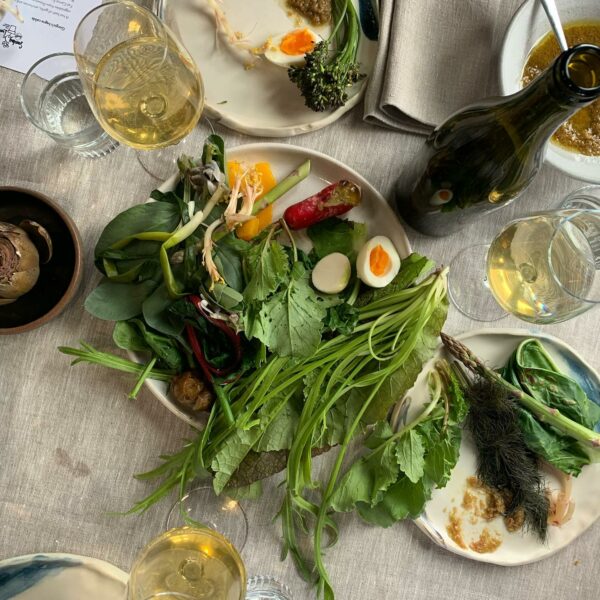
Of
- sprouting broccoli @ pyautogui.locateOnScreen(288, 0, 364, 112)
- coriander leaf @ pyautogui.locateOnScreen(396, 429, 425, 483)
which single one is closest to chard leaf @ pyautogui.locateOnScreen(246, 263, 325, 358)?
coriander leaf @ pyautogui.locateOnScreen(396, 429, 425, 483)

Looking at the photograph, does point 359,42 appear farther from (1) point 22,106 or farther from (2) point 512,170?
(1) point 22,106

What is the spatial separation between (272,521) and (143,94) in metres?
0.77

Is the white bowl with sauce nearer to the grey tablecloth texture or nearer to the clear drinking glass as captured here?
the clear drinking glass

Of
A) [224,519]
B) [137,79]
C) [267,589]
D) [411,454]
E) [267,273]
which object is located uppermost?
[137,79]

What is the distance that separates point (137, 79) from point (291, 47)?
284 mm

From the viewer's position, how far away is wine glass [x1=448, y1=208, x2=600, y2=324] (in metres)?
1.01


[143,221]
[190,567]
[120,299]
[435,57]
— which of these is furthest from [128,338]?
[435,57]

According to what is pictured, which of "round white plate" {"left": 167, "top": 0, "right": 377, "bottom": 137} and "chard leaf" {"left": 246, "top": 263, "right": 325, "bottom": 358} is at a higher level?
"round white plate" {"left": 167, "top": 0, "right": 377, "bottom": 137}

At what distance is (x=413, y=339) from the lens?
1019 millimetres

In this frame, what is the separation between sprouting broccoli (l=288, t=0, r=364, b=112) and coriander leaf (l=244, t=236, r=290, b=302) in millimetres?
286

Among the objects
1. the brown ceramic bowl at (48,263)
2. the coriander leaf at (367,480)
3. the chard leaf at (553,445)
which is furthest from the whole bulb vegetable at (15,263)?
the chard leaf at (553,445)

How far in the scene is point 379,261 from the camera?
106cm

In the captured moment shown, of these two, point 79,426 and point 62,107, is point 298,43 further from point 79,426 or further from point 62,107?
point 79,426

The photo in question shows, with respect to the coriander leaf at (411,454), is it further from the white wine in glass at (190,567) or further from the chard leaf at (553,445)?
the white wine in glass at (190,567)
